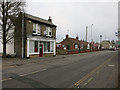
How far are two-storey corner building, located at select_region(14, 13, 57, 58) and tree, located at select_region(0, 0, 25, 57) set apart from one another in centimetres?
110

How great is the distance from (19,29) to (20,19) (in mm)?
1884

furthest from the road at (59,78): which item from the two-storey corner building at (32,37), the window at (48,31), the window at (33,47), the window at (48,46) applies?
the window at (48,31)

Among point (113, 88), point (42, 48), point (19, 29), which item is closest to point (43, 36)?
point (42, 48)

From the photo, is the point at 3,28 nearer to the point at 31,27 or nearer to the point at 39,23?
the point at 31,27

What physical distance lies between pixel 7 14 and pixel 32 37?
522cm

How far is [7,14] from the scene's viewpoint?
17.5 meters

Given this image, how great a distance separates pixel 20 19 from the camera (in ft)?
62.7

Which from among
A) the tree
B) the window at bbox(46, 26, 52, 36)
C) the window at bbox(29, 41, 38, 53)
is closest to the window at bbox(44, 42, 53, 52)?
the window at bbox(46, 26, 52, 36)

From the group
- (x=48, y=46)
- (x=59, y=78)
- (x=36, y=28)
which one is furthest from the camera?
(x=48, y=46)

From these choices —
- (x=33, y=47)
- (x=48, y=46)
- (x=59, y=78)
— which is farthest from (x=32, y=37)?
(x=59, y=78)

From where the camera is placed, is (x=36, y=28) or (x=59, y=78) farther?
(x=36, y=28)

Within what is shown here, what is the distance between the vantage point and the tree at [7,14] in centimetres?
1725

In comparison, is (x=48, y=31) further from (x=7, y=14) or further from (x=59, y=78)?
(x=59, y=78)

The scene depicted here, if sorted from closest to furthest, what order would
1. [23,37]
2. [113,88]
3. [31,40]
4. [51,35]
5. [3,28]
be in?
[113,88]
[3,28]
[23,37]
[31,40]
[51,35]
